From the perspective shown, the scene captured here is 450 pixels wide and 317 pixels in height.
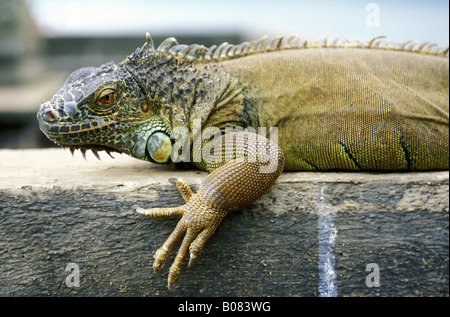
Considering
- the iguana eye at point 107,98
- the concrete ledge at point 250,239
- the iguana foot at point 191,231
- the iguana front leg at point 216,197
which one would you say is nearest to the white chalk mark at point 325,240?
the concrete ledge at point 250,239

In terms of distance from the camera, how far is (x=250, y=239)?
4.26 meters

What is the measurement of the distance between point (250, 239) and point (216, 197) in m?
0.62

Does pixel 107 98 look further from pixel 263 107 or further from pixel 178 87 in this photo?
pixel 263 107

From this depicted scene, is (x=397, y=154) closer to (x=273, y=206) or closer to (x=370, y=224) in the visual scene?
(x=370, y=224)

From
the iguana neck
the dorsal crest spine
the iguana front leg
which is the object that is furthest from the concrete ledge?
the dorsal crest spine

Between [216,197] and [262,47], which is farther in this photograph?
[262,47]

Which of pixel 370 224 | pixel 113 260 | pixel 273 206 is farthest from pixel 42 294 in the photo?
pixel 370 224

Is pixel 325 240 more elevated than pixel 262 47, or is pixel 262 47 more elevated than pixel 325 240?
pixel 262 47

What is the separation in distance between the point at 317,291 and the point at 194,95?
6.98ft

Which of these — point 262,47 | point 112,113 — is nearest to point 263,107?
point 262,47

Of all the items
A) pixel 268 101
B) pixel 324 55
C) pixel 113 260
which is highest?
pixel 324 55

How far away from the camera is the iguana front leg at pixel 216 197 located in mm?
3852

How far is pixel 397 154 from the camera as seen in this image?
4.72 m

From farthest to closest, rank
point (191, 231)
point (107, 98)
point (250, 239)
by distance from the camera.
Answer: point (107, 98) < point (250, 239) < point (191, 231)
